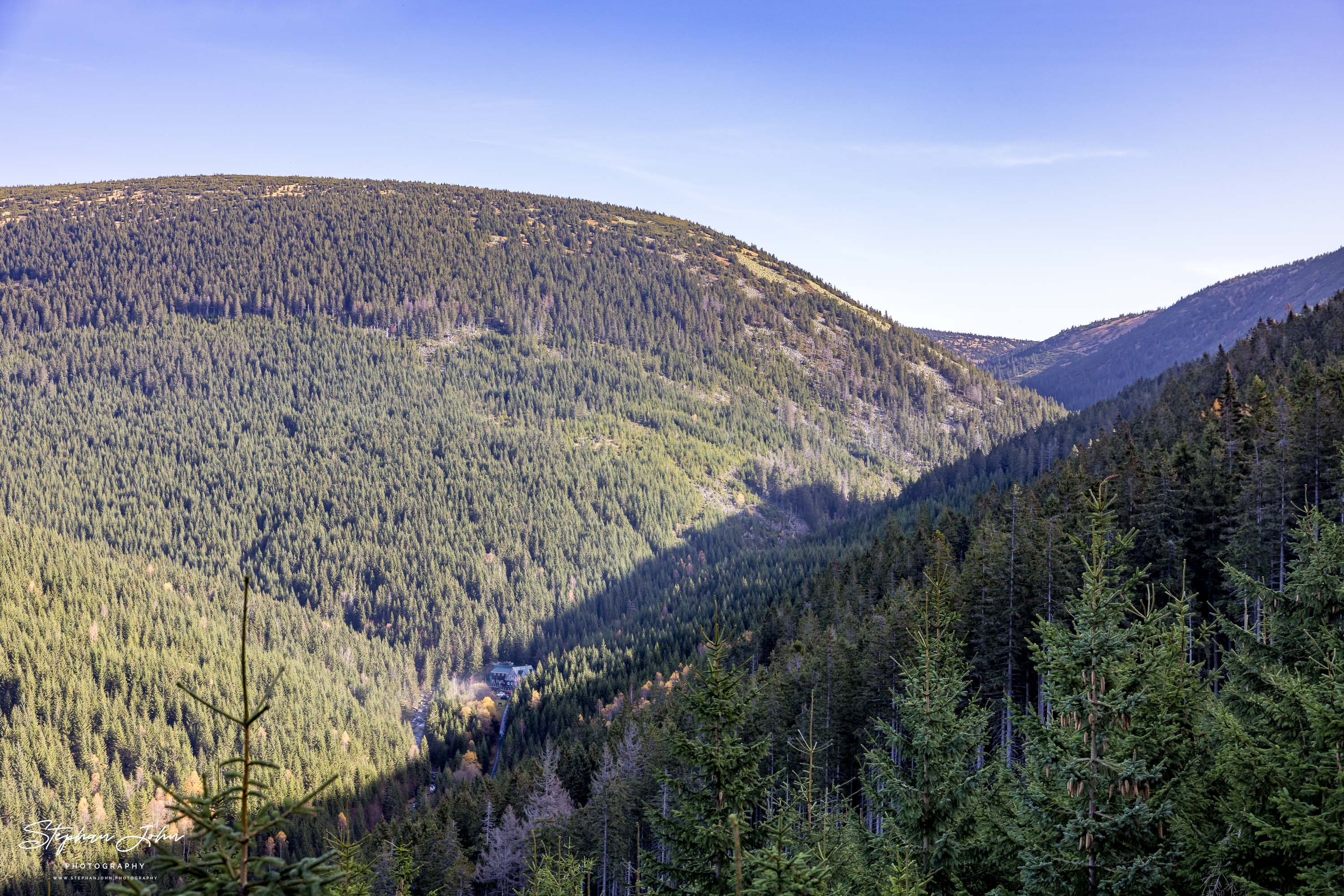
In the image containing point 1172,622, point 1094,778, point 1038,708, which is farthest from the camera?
point 1038,708

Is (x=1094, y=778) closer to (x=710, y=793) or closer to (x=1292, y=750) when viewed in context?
(x=1292, y=750)

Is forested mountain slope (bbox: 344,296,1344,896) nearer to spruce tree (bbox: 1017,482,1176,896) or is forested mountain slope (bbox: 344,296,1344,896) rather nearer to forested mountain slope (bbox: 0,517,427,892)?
spruce tree (bbox: 1017,482,1176,896)

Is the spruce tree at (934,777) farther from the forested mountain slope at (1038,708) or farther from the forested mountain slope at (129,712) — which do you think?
the forested mountain slope at (129,712)

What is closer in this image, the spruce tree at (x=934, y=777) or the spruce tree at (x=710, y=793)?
the spruce tree at (x=710, y=793)

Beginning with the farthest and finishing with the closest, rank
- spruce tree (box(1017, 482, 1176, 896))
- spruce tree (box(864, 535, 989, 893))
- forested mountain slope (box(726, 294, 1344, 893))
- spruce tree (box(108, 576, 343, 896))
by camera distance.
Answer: spruce tree (box(864, 535, 989, 893)) → forested mountain slope (box(726, 294, 1344, 893)) → spruce tree (box(1017, 482, 1176, 896)) → spruce tree (box(108, 576, 343, 896))

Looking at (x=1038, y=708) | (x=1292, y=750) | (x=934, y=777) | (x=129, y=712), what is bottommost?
(x=129, y=712)

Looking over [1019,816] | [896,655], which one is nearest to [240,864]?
[1019,816]

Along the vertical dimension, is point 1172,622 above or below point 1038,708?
above

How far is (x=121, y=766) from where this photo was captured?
148 meters

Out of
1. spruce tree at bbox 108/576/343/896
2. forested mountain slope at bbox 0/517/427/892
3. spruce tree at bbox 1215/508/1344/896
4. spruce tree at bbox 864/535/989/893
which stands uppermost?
spruce tree at bbox 108/576/343/896

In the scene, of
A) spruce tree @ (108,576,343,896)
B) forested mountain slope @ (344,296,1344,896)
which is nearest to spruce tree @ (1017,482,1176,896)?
forested mountain slope @ (344,296,1344,896)

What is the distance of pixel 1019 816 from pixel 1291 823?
4.50 metres

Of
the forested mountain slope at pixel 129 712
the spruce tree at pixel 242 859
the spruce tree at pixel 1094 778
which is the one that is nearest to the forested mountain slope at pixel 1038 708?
the spruce tree at pixel 1094 778

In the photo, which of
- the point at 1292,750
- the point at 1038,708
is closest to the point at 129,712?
the point at 1038,708
